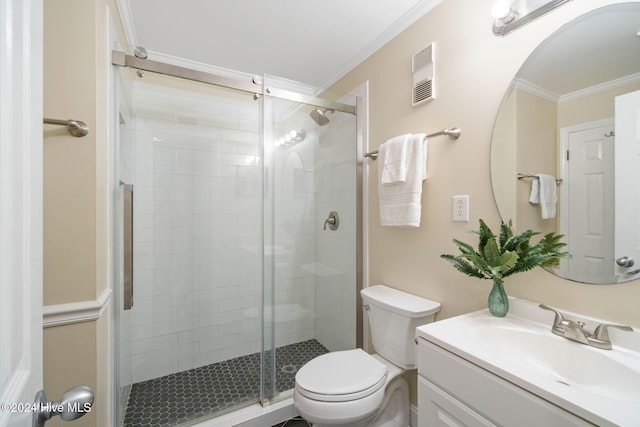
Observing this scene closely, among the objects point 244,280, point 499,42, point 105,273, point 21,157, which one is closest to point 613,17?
point 499,42

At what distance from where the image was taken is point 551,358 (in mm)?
970

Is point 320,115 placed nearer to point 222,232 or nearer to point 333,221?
point 333,221

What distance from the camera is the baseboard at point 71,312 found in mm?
1034

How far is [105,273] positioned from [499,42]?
2.09m

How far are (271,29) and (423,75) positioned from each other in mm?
1003

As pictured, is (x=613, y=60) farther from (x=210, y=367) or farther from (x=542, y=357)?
(x=210, y=367)

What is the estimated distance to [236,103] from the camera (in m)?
2.19

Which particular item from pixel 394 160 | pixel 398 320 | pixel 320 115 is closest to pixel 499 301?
pixel 398 320

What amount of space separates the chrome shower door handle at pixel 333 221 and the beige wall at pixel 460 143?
429 mm

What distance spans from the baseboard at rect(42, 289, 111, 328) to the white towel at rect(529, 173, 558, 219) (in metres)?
1.85

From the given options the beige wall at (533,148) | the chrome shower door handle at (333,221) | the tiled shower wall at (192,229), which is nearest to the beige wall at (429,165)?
the beige wall at (533,148)

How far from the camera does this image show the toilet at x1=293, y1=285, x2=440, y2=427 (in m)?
1.21

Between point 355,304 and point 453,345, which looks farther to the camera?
point 355,304

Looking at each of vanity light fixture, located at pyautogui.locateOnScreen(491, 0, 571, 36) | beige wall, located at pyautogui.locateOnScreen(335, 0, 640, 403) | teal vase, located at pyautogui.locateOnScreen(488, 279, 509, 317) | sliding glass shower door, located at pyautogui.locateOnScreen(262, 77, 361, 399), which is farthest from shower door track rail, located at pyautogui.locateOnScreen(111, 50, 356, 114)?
teal vase, located at pyautogui.locateOnScreen(488, 279, 509, 317)
